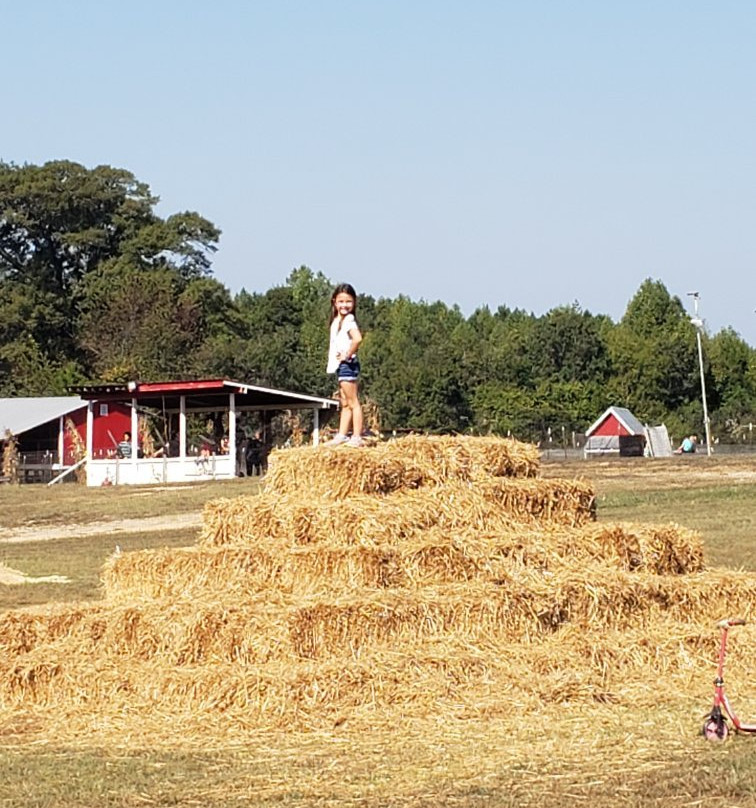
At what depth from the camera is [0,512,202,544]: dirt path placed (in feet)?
91.6

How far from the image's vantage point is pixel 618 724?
9766 millimetres

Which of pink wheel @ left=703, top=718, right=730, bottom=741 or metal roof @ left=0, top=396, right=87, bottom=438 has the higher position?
metal roof @ left=0, top=396, right=87, bottom=438

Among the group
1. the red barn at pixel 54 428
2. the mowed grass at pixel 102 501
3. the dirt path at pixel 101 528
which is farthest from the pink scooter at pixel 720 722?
the red barn at pixel 54 428

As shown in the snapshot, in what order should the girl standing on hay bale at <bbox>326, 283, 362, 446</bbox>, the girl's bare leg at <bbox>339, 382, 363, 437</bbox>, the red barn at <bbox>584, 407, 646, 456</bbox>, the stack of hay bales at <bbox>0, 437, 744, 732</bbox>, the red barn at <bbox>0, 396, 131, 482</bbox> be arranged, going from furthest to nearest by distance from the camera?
the red barn at <bbox>584, 407, 646, 456</bbox>, the red barn at <bbox>0, 396, 131, 482</bbox>, the girl's bare leg at <bbox>339, 382, 363, 437</bbox>, the girl standing on hay bale at <bbox>326, 283, 362, 446</bbox>, the stack of hay bales at <bbox>0, 437, 744, 732</bbox>

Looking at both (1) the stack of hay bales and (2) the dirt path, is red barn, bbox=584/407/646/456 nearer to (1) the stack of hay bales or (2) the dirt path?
(2) the dirt path

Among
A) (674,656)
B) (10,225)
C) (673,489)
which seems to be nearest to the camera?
(674,656)

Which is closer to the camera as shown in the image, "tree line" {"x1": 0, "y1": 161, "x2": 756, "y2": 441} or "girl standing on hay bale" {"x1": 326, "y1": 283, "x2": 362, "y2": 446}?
"girl standing on hay bale" {"x1": 326, "y1": 283, "x2": 362, "y2": 446}

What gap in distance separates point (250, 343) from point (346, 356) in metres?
74.3

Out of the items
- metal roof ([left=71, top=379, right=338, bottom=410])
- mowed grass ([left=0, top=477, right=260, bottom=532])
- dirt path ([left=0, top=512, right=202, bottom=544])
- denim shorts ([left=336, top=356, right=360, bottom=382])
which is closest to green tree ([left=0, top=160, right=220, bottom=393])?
metal roof ([left=71, top=379, right=338, bottom=410])

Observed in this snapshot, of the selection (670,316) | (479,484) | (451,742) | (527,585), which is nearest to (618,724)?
(451,742)

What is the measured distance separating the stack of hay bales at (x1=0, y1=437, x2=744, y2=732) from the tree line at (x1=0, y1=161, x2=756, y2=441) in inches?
2300

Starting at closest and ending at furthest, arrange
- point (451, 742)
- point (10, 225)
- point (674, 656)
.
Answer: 1. point (451, 742)
2. point (674, 656)
3. point (10, 225)

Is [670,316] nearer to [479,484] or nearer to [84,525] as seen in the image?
[84,525]

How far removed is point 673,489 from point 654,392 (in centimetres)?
7357
